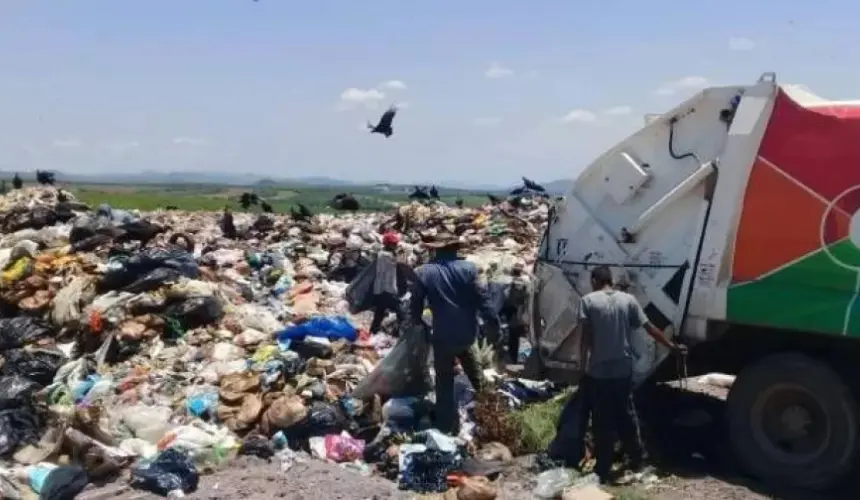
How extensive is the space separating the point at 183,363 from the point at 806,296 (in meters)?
5.31

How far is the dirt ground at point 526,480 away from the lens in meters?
5.76

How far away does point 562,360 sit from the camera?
7.00 m

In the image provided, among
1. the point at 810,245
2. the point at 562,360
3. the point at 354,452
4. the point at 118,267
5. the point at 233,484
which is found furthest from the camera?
the point at 118,267

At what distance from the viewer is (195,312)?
9258 mm

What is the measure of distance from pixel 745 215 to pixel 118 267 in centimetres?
675

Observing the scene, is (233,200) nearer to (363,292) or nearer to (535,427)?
(363,292)

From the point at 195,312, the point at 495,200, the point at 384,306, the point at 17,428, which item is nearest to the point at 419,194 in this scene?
the point at 495,200

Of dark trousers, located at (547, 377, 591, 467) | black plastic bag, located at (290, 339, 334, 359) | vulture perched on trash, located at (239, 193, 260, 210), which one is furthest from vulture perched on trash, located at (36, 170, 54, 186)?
dark trousers, located at (547, 377, 591, 467)

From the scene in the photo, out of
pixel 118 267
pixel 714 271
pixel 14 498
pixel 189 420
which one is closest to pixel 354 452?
pixel 189 420

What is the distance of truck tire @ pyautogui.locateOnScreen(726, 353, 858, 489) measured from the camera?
5.60m

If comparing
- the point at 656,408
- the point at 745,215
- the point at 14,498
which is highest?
the point at 745,215

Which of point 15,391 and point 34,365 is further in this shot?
point 34,365

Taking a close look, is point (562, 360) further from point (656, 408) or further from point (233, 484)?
point (233, 484)

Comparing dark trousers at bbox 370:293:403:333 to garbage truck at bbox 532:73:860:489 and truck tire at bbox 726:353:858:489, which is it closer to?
garbage truck at bbox 532:73:860:489
